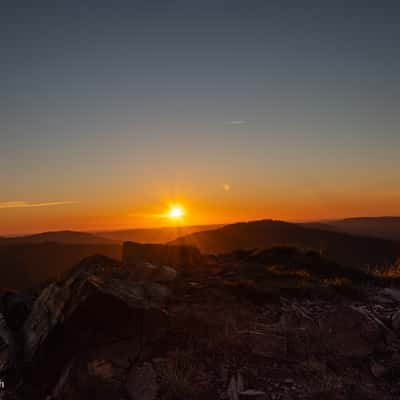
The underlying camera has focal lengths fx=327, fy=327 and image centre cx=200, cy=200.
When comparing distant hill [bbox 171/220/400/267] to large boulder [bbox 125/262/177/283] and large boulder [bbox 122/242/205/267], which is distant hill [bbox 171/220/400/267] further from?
large boulder [bbox 125/262/177/283]

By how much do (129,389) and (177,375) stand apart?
2.62 ft

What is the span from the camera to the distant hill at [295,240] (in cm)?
5497

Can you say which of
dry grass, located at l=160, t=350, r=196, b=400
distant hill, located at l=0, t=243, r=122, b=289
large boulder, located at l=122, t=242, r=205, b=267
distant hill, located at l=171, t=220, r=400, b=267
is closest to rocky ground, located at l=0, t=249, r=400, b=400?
dry grass, located at l=160, t=350, r=196, b=400

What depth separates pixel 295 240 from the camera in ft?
220

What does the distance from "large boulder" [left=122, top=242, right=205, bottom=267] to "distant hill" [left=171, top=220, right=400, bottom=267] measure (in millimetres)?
35542

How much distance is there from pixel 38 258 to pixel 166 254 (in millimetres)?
60548

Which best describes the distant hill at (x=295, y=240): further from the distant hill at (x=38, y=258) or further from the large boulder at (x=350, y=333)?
the large boulder at (x=350, y=333)

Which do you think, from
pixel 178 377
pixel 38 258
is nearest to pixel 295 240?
pixel 38 258

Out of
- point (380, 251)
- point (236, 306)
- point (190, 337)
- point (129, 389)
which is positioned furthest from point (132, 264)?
point (380, 251)

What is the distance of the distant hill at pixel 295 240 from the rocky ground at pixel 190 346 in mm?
43896

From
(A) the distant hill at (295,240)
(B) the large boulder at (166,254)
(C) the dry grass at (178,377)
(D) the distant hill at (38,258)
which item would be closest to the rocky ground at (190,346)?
(C) the dry grass at (178,377)

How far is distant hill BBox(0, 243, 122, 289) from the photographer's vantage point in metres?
53.1

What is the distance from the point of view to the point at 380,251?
2180 inches

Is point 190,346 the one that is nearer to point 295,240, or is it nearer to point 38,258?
point 295,240
